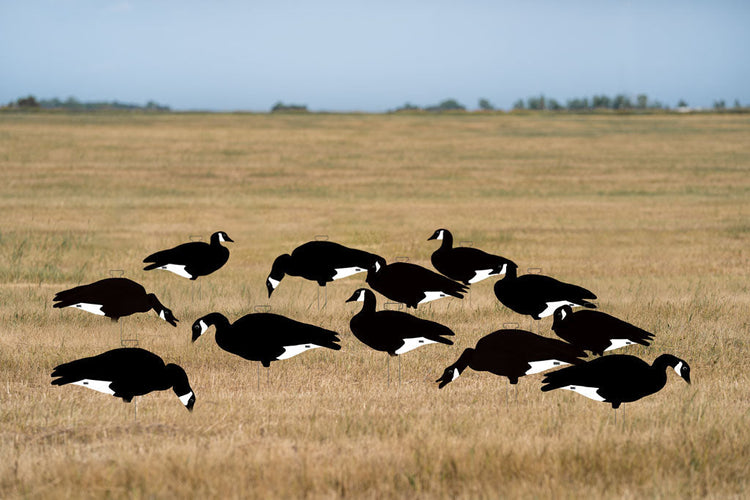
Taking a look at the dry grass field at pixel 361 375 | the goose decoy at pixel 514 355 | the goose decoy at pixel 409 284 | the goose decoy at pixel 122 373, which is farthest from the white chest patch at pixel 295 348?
the goose decoy at pixel 409 284

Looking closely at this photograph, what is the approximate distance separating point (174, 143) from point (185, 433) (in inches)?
2393

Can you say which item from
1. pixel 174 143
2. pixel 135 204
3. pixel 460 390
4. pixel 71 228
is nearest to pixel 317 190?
pixel 135 204

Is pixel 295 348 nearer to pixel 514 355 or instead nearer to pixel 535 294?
pixel 514 355

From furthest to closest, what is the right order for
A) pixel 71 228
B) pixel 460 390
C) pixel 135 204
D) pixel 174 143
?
pixel 174 143, pixel 135 204, pixel 71 228, pixel 460 390

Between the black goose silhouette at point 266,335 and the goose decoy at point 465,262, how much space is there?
2.96 metres

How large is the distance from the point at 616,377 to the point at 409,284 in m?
2.80

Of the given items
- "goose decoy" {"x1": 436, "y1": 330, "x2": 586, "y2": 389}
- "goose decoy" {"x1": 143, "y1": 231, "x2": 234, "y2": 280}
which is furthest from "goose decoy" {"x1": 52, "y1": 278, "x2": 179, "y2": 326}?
"goose decoy" {"x1": 436, "y1": 330, "x2": 586, "y2": 389}

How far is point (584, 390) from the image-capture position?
20.8 feet

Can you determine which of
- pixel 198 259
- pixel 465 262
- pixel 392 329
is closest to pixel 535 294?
pixel 465 262

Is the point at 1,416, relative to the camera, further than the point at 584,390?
Yes

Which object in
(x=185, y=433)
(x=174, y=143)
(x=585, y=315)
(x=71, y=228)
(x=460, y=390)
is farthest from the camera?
(x=174, y=143)

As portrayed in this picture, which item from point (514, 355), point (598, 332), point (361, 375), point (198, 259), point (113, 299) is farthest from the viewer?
point (198, 259)

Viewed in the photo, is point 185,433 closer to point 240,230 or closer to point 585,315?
point 585,315

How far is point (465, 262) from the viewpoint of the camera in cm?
977
